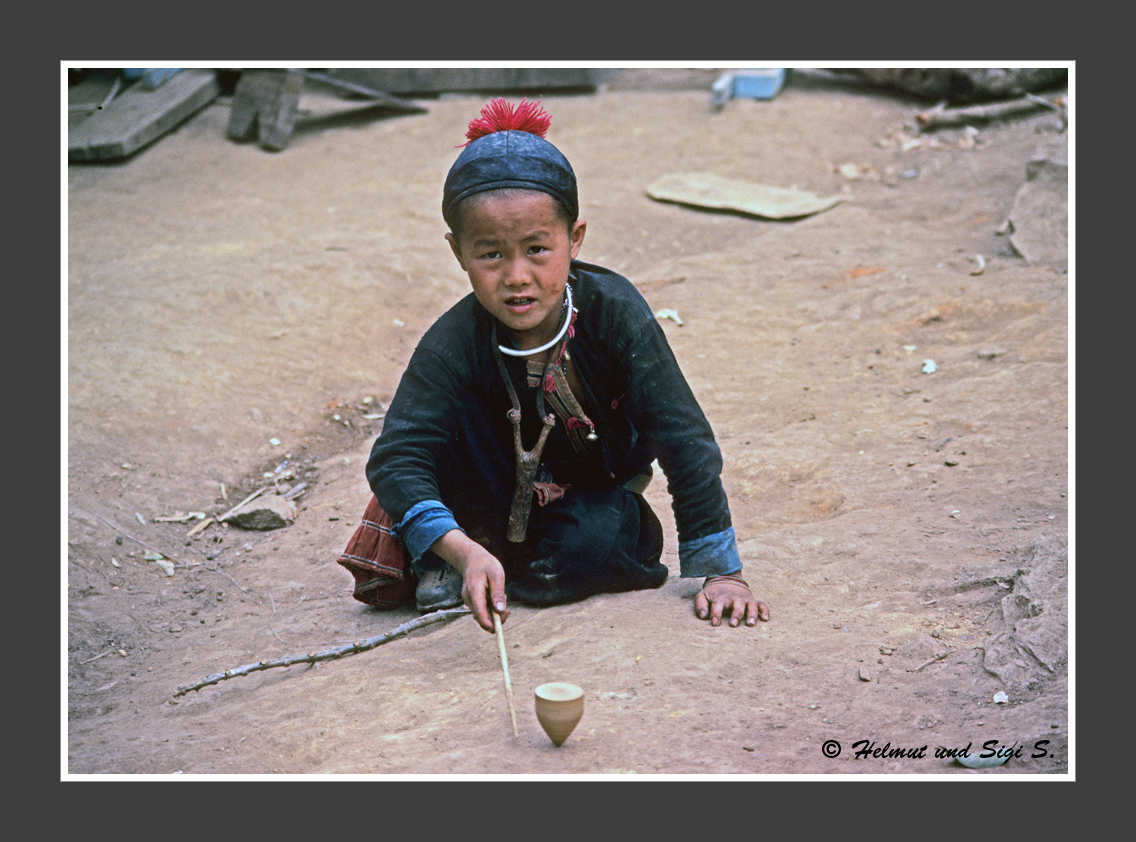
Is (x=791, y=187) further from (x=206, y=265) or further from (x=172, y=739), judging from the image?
(x=172, y=739)

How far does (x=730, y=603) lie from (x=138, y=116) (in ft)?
26.2

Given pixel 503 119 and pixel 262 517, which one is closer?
pixel 503 119

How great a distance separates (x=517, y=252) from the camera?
2.50m

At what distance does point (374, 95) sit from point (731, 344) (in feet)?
18.9

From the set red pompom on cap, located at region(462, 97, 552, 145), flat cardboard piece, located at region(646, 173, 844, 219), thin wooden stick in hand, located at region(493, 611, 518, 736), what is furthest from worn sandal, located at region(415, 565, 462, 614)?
flat cardboard piece, located at region(646, 173, 844, 219)

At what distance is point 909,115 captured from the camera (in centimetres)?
929

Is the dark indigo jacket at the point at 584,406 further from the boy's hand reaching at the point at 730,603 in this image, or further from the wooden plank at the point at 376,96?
the wooden plank at the point at 376,96

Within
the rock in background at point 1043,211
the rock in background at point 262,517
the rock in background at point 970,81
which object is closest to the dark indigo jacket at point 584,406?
the rock in background at point 262,517

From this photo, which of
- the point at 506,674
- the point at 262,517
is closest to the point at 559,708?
the point at 506,674

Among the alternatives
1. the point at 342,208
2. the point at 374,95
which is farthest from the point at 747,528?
the point at 374,95

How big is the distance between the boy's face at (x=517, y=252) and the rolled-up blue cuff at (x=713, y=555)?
73cm

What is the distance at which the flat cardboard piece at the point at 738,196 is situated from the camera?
7480 mm

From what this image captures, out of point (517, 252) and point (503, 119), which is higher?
point (503, 119)

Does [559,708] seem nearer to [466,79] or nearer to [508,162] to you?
[508,162]
